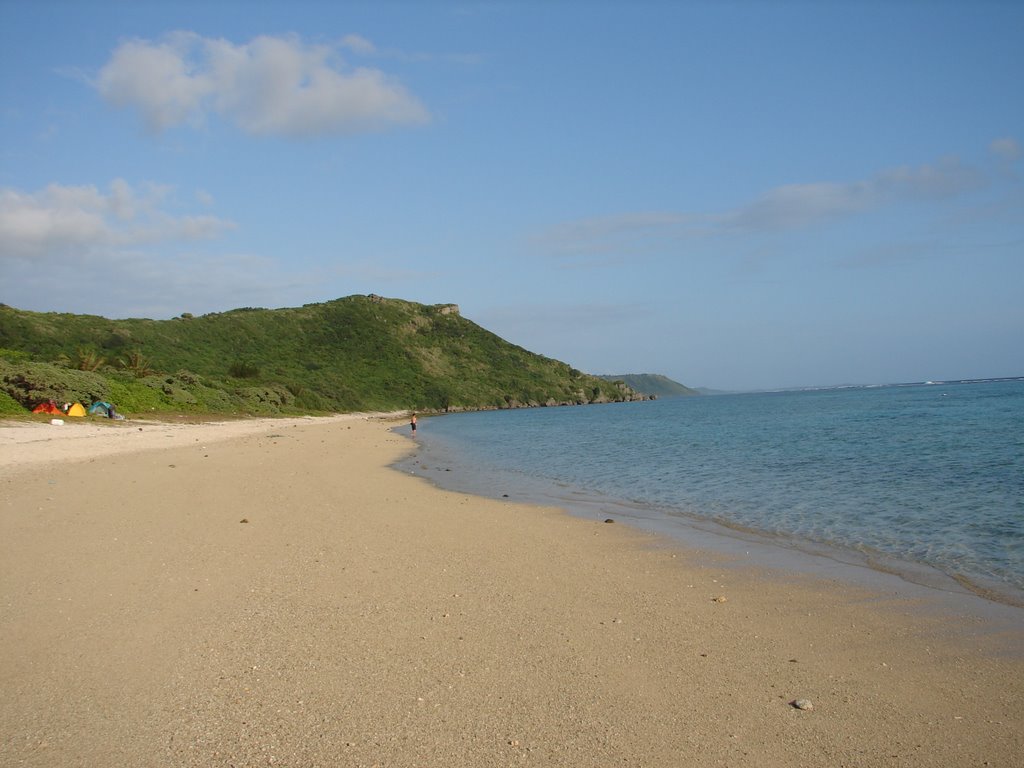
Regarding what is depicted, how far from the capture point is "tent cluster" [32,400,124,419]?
26703 mm

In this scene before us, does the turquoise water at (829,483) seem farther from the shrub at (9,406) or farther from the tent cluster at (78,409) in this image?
the shrub at (9,406)

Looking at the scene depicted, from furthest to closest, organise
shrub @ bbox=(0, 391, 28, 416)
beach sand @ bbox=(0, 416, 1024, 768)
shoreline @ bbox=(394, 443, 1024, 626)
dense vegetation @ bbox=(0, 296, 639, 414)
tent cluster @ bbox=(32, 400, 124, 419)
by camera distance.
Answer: dense vegetation @ bbox=(0, 296, 639, 414) → tent cluster @ bbox=(32, 400, 124, 419) → shrub @ bbox=(0, 391, 28, 416) → shoreline @ bbox=(394, 443, 1024, 626) → beach sand @ bbox=(0, 416, 1024, 768)

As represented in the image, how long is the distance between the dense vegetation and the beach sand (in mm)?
23610

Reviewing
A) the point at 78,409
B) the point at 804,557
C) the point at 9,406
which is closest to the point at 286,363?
the point at 78,409

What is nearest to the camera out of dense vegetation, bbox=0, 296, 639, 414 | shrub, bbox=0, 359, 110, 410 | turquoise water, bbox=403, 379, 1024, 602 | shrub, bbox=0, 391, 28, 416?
turquoise water, bbox=403, 379, 1024, 602

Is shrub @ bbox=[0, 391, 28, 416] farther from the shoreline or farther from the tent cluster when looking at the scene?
the shoreline

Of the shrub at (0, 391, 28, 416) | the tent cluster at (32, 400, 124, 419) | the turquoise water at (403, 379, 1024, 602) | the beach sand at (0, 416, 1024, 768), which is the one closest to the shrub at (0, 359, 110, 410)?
the tent cluster at (32, 400, 124, 419)

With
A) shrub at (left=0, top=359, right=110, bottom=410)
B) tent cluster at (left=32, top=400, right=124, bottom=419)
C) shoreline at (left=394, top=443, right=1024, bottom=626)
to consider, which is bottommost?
shoreline at (left=394, top=443, right=1024, bottom=626)

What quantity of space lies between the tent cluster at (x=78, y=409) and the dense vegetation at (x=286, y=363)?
0.37 metres

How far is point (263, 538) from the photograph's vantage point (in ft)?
29.5

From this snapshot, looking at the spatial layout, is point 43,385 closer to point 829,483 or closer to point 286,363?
point 829,483

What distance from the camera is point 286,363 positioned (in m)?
81.4

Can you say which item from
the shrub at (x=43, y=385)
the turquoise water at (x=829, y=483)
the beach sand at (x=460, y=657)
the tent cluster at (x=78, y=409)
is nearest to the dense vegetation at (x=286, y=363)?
the shrub at (x=43, y=385)

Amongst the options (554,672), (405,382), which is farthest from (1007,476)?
(405,382)
